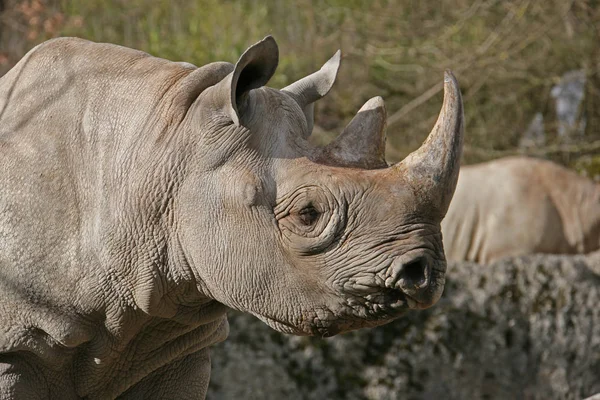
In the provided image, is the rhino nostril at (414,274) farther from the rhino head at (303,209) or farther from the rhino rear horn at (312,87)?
the rhino rear horn at (312,87)

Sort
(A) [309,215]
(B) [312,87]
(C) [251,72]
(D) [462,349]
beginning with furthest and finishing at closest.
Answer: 1. (D) [462,349]
2. (B) [312,87]
3. (C) [251,72]
4. (A) [309,215]

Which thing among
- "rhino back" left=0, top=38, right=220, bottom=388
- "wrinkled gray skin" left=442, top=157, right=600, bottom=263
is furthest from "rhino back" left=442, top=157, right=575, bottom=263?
"rhino back" left=0, top=38, right=220, bottom=388

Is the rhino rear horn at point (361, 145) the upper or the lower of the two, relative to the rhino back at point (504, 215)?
upper

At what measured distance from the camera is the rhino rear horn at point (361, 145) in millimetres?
3396

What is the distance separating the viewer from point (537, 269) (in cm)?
788

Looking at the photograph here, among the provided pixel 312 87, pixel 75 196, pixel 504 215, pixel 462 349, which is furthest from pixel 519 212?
pixel 75 196

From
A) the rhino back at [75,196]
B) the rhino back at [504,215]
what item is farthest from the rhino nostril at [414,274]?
the rhino back at [504,215]

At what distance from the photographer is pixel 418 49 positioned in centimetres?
1191

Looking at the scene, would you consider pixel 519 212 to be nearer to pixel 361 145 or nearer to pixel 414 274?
pixel 361 145

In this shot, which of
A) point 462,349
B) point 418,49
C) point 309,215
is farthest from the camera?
point 418,49

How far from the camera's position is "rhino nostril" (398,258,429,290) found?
3.12 m

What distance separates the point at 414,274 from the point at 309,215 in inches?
14.7

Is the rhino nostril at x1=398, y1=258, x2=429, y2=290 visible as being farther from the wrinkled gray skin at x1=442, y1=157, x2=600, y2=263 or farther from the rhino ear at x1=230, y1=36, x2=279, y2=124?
the wrinkled gray skin at x1=442, y1=157, x2=600, y2=263

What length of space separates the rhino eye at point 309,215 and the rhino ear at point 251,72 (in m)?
0.37
